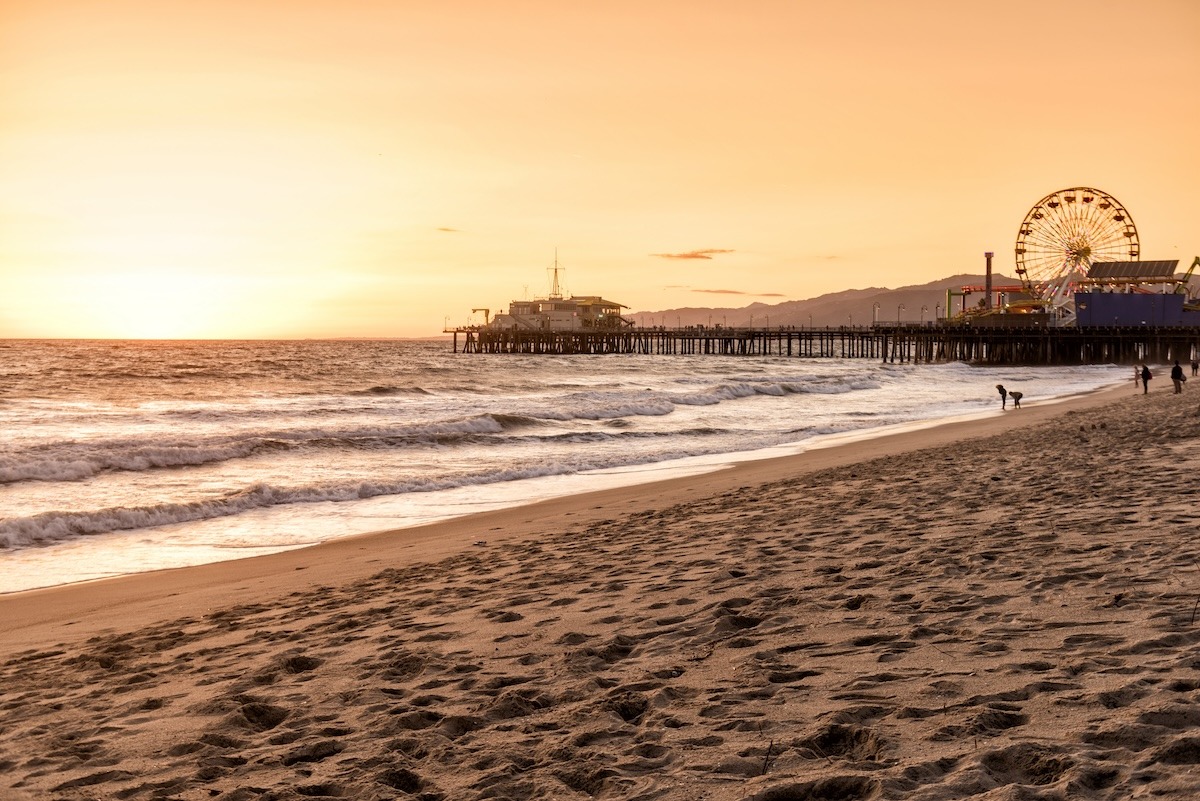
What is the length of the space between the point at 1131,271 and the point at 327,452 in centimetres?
7591

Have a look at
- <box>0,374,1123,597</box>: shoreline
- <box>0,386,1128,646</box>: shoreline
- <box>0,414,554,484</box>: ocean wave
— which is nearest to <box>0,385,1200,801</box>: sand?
<box>0,386,1128,646</box>: shoreline

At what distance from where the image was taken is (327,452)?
63.8 feet

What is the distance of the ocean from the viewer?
10.7 m

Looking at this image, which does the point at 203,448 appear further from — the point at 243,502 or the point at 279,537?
the point at 279,537

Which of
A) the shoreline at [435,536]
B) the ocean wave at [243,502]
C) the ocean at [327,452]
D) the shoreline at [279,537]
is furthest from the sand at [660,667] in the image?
the ocean wave at [243,502]

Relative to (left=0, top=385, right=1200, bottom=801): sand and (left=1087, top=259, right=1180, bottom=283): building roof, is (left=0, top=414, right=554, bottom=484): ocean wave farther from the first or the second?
(left=1087, top=259, right=1180, bottom=283): building roof

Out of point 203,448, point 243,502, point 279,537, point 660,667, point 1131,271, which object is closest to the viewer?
point 660,667

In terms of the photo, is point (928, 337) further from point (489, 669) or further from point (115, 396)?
point (489, 669)

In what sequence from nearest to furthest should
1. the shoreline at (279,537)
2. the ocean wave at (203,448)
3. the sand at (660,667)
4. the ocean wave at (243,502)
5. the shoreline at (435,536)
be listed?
the sand at (660,667) → the shoreline at (435,536) → the shoreline at (279,537) → the ocean wave at (243,502) → the ocean wave at (203,448)

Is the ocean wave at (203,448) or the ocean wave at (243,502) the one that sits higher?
the ocean wave at (203,448)

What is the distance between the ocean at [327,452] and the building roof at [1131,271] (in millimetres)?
41627

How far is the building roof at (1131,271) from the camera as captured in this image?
7638cm

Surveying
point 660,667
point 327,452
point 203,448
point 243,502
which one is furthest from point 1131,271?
point 660,667

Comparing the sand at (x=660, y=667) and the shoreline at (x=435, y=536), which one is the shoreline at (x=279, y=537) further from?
the sand at (x=660, y=667)
